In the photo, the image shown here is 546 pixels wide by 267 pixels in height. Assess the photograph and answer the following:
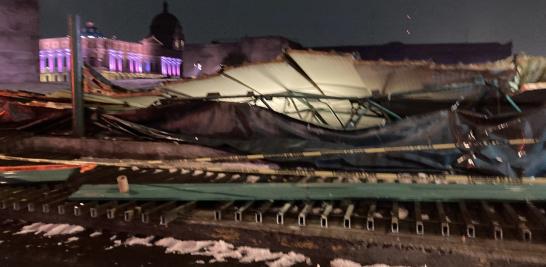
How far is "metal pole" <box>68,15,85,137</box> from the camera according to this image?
7.93 m

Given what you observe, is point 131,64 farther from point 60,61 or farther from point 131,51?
point 60,61

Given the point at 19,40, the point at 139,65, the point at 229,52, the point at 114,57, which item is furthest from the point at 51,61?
the point at 19,40

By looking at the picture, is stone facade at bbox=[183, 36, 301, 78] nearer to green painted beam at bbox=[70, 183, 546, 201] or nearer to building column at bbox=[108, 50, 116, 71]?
building column at bbox=[108, 50, 116, 71]

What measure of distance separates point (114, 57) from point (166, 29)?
12.9m

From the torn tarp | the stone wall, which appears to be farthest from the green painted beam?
the stone wall

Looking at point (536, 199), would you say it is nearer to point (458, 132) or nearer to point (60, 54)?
point (458, 132)

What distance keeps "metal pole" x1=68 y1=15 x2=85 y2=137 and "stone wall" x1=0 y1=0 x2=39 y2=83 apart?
482 inches

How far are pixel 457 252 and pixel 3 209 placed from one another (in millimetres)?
5345

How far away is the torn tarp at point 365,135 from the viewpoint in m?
5.48

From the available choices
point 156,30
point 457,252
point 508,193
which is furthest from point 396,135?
point 156,30

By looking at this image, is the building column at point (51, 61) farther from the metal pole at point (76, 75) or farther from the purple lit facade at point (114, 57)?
the metal pole at point (76, 75)

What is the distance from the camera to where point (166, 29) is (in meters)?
73.8

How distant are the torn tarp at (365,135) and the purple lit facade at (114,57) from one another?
40.4m

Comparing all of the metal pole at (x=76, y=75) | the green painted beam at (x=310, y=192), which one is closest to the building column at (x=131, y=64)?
the metal pole at (x=76, y=75)
